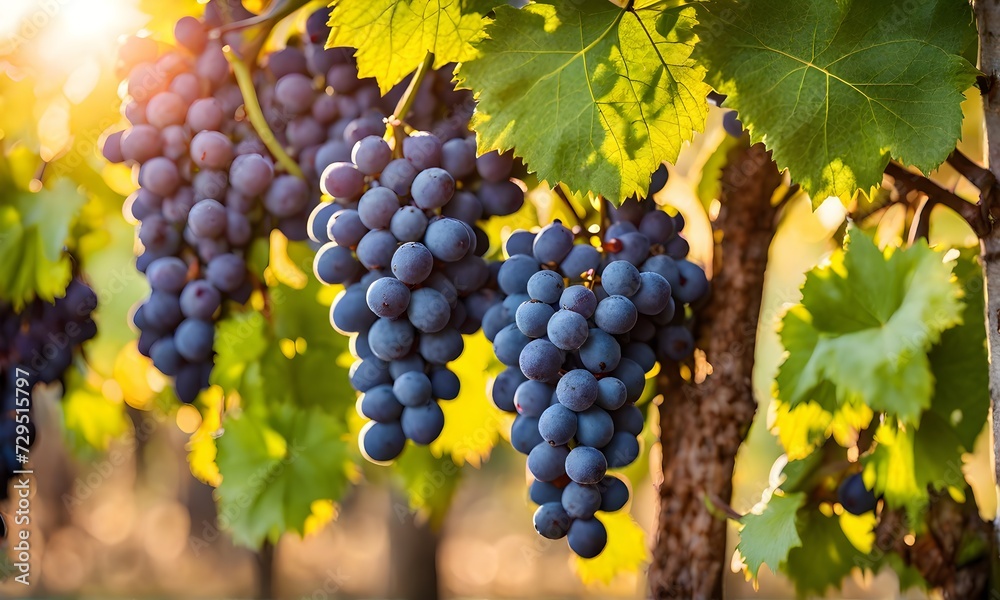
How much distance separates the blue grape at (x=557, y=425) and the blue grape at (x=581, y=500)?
0.14ft

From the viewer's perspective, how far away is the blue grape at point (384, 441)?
0.68 m

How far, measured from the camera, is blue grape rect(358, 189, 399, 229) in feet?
2.14

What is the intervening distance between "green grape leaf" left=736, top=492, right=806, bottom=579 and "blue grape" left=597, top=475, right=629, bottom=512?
0.12 m

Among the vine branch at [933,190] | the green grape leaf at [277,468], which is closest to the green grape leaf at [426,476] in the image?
the green grape leaf at [277,468]

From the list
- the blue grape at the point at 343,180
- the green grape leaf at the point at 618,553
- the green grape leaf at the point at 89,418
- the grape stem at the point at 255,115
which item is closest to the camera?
the blue grape at the point at 343,180

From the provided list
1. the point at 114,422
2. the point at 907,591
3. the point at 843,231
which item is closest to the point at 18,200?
the point at 114,422

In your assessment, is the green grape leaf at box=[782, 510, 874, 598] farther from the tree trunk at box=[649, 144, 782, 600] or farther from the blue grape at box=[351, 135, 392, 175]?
the blue grape at box=[351, 135, 392, 175]

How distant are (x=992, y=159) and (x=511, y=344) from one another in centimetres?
39

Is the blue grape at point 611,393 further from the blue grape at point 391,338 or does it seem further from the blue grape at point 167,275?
the blue grape at point 167,275

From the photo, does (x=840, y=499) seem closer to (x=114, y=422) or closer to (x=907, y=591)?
(x=907, y=591)

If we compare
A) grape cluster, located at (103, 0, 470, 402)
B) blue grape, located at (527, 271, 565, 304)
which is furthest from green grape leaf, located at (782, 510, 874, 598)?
grape cluster, located at (103, 0, 470, 402)

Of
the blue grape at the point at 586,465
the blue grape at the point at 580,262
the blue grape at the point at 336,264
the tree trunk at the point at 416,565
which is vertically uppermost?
the blue grape at the point at 336,264

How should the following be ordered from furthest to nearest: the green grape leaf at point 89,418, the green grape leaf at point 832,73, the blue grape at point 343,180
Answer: the green grape leaf at point 89,418
the blue grape at point 343,180
the green grape leaf at point 832,73

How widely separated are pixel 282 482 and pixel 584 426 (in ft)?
1.25
